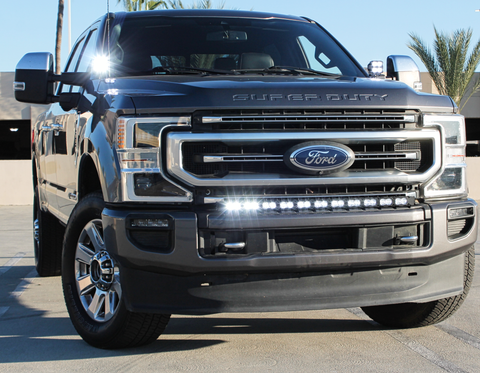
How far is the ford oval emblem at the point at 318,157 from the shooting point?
3.34 metres

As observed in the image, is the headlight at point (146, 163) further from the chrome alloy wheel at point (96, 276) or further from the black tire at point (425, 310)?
the black tire at point (425, 310)

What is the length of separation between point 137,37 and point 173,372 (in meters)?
2.50

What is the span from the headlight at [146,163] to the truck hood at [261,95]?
7cm

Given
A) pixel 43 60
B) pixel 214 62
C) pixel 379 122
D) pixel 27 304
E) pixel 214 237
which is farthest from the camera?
pixel 27 304

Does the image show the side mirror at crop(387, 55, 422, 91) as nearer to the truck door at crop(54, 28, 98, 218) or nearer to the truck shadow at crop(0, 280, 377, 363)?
the truck shadow at crop(0, 280, 377, 363)

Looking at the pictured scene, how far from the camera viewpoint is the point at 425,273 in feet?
11.7

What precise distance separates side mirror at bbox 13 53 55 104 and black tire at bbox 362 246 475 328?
260cm

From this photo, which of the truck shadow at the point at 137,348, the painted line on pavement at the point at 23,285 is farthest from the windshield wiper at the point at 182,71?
the painted line on pavement at the point at 23,285

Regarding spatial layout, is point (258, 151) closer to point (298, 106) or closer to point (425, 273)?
point (298, 106)

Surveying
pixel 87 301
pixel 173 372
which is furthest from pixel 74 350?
pixel 173 372

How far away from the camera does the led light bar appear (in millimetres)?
3279

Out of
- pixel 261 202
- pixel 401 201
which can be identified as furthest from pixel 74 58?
pixel 401 201

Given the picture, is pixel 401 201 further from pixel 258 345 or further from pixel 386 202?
pixel 258 345

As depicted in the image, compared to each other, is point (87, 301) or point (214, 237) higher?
point (214, 237)
